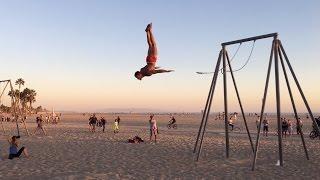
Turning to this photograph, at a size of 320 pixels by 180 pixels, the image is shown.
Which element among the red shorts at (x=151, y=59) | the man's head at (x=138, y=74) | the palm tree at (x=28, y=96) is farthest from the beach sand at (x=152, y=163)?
the palm tree at (x=28, y=96)

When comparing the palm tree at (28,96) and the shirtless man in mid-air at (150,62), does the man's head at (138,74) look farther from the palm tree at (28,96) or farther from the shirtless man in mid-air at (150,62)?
the palm tree at (28,96)

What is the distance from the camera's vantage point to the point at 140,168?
1423 cm

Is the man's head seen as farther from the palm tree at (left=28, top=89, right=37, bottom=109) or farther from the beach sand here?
the palm tree at (left=28, top=89, right=37, bottom=109)

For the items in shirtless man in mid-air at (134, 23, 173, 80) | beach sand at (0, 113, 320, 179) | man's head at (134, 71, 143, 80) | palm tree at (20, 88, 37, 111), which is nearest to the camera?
shirtless man in mid-air at (134, 23, 173, 80)

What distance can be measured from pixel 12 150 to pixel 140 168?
6.24 metres

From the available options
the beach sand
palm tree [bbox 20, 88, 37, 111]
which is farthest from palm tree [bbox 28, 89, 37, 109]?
the beach sand

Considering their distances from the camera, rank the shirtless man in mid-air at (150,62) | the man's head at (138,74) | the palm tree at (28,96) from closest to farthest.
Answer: the shirtless man in mid-air at (150,62) → the man's head at (138,74) → the palm tree at (28,96)

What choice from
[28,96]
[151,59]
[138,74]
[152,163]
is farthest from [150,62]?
[28,96]

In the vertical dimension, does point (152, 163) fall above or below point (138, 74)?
below

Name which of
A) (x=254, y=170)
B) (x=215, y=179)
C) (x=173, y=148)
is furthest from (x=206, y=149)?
(x=215, y=179)

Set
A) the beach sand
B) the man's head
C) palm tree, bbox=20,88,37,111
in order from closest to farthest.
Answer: the man's head < the beach sand < palm tree, bbox=20,88,37,111

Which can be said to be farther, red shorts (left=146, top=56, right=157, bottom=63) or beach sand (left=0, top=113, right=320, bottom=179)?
beach sand (left=0, top=113, right=320, bottom=179)

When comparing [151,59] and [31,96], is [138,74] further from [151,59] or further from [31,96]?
[31,96]

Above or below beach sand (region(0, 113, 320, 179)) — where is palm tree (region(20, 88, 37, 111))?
above
